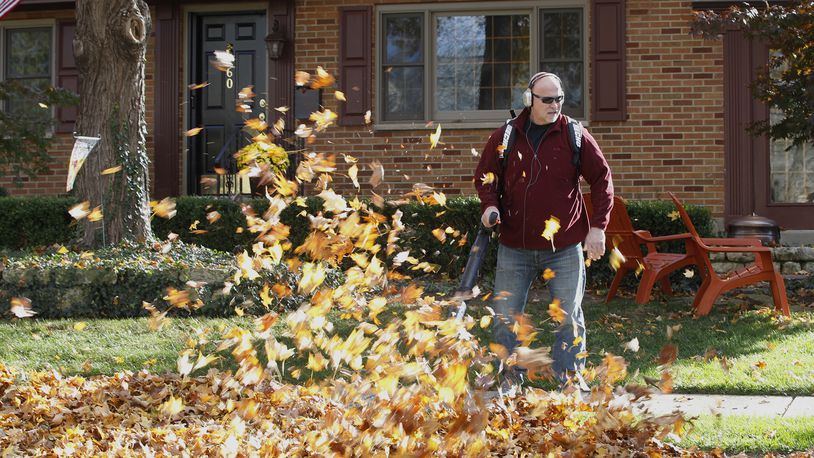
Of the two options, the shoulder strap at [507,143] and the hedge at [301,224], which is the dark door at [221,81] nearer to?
the hedge at [301,224]

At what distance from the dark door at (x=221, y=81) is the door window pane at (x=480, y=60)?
257 cm

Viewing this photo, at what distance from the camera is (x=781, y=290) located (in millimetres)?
8273

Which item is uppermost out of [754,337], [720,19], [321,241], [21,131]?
[720,19]

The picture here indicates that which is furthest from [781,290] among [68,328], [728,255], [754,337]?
[68,328]

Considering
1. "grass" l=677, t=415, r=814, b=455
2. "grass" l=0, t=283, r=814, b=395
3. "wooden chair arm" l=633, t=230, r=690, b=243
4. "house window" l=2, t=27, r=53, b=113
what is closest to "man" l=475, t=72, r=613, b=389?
"grass" l=0, t=283, r=814, b=395

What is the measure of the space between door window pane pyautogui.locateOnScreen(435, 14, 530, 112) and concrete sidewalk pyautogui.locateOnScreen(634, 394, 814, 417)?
7.68 meters

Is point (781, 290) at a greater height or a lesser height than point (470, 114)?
lesser

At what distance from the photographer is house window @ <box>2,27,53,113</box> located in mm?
13961

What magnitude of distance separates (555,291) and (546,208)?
18.8 inches

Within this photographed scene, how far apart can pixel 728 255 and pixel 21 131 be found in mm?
8579

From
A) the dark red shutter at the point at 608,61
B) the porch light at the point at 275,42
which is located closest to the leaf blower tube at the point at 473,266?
the dark red shutter at the point at 608,61

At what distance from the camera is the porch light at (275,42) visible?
500 inches

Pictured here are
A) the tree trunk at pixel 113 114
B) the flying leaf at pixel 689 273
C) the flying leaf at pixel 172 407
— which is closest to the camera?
the flying leaf at pixel 172 407

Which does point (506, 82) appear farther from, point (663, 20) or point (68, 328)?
point (68, 328)
